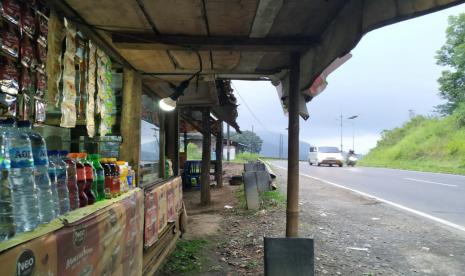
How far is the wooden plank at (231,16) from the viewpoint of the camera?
307cm

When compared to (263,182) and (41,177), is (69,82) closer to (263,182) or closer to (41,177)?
(41,177)

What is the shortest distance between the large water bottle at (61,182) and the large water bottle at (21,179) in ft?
1.31

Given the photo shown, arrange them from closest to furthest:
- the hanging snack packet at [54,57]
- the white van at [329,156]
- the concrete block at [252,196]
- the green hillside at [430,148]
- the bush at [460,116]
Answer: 1. the hanging snack packet at [54,57]
2. the concrete block at [252,196]
3. the white van at [329,156]
4. the green hillside at [430,148]
5. the bush at [460,116]

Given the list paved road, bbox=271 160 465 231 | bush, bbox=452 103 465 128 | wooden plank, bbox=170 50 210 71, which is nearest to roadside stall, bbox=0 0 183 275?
wooden plank, bbox=170 50 210 71

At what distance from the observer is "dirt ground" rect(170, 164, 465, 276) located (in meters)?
5.86

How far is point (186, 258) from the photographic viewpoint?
6.22m

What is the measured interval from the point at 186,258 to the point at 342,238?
3.30 metres

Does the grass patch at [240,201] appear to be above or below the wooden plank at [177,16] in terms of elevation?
below

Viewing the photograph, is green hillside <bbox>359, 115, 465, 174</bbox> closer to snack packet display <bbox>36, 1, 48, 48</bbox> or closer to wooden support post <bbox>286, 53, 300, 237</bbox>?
wooden support post <bbox>286, 53, 300, 237</bbox>

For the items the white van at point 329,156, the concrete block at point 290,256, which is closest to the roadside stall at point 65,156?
the concrete block at point 290,256

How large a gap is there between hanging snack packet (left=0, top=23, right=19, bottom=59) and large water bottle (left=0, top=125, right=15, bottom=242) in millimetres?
594

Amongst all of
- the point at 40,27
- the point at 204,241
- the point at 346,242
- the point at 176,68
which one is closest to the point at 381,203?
the point at 346,242

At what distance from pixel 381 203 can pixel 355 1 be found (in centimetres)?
972

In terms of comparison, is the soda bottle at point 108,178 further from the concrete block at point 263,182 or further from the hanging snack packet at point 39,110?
the concrete block at point 263,182
